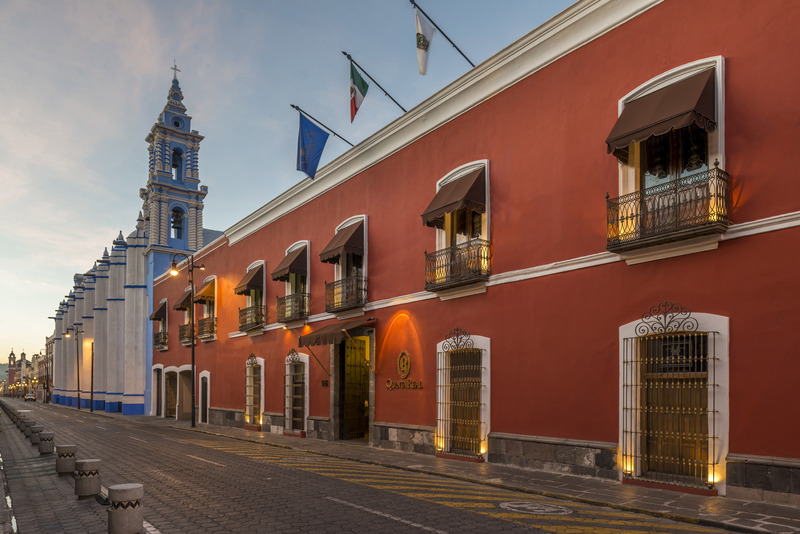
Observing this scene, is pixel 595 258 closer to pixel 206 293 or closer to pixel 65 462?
pixel 65 462

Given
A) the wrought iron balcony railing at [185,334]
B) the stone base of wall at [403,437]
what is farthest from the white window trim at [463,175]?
the wrought iron balcony railing at [185,334]

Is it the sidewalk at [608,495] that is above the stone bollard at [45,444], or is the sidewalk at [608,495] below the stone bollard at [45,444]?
above

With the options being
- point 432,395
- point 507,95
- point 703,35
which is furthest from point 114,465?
point 703,35

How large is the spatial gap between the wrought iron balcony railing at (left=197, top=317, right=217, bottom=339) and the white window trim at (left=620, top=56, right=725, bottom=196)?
78.3ft

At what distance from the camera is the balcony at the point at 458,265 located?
14.1 meters

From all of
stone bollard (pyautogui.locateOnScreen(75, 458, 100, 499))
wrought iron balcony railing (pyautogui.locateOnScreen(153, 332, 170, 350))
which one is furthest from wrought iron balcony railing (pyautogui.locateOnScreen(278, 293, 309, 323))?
wrought iron balcony railing (pyautogui.locateOnScreen(153, 332, 170, 350))

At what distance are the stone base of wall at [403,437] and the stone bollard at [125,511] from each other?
9185 mm

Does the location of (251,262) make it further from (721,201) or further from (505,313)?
(721,201)

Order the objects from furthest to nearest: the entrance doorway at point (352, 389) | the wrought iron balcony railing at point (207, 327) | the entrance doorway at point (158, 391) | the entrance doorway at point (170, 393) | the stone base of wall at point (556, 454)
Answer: the entrance doorway at point (158, 391) < the entrance doorway at point (170, 393) < the wrought iron balcony railing at point (207, 327) < the entrance doorway at point (352, 389) < the stone base of wall at point (556, 454)

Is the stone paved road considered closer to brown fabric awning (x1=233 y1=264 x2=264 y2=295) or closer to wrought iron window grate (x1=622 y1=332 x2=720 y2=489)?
wrought iron window grate (x1=622 y1=332 x2=720 y2=489)

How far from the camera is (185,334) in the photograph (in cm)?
3403

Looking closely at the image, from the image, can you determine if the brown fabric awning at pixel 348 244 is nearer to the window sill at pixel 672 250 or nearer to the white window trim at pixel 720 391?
the window sill at pixel 672 250

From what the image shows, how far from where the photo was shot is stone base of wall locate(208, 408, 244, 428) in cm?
2703

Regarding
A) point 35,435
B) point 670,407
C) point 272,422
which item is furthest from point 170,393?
point 670,407
